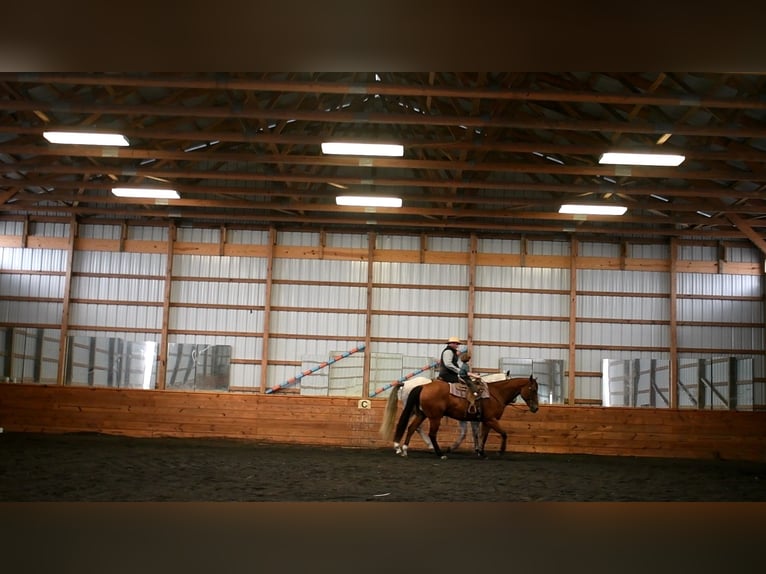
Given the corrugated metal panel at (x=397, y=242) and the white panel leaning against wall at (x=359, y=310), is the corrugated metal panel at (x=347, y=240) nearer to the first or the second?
the white panel leaning against wall at (x=359, y=310)

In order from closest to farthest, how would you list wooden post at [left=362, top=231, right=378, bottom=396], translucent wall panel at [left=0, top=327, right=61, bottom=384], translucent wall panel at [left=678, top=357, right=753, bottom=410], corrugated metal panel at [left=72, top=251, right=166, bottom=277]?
translucent wall panel at [left=678, top=357, right=753, bottom=410] → translucent wall panel at [left=0, top=327, right=61, bottom=384] → wooden post at [left=362, top=231, right=378, bottom=396] → corrugated metal panel at [left=72, top=251, right=166, bottom=277]

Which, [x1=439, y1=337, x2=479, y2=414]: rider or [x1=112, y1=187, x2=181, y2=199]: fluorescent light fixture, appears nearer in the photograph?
[x1=439, y1=337, x2=479, y2=414]: rider

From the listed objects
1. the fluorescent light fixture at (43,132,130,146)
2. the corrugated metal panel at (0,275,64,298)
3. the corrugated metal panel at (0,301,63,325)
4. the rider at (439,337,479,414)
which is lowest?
the rider at (439,337,479,414)

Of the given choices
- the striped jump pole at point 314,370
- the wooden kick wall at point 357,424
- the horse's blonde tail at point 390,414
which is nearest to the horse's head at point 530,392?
the wooden kick wall at point 357,424

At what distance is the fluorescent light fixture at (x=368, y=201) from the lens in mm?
16297

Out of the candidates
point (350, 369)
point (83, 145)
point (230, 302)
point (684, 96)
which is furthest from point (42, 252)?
point (684, 96)

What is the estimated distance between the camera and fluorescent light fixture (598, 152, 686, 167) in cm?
1241

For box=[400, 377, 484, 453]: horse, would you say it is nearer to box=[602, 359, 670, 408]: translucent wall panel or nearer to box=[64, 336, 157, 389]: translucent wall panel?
box=[602, 359, 670, 408]: translucent wall panel

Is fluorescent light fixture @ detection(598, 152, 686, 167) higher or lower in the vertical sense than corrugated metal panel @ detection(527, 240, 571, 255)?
higher

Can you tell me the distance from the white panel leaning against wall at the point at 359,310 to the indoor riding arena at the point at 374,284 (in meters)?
0.05

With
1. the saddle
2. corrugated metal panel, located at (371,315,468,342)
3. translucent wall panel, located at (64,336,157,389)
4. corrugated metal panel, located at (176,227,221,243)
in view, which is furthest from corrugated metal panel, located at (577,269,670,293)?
translucent wall panel, located at (64,336,157,389)

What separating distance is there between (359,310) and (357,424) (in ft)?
12.2

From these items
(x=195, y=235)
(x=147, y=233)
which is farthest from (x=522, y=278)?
(x=147, y=233)

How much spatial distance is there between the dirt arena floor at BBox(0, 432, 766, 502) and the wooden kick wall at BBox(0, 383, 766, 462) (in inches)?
34.7
